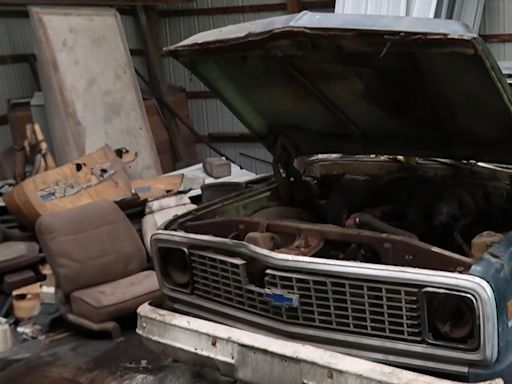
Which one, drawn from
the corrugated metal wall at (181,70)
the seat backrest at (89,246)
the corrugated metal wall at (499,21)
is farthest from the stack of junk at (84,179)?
the corrugated metal wall at (499,21)

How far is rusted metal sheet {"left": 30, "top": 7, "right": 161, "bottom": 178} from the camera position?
20.3 ft

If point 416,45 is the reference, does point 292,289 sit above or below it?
below

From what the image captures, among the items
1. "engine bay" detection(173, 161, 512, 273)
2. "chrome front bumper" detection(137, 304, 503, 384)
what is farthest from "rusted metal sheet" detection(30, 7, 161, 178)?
"chrome front bumper" detection(137, 304, 503, 384)

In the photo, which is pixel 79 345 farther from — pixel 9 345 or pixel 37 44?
pixel 37 44

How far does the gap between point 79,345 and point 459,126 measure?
2.68 meters

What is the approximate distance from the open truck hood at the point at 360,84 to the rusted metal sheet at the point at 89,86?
372 centimetres

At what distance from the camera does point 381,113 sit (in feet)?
8.64

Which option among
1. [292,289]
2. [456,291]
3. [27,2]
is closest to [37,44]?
[27,2]

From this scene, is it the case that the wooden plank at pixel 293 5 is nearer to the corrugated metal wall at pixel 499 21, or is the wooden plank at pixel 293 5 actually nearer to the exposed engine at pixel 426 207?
the corrugated metal wall at pixel 499 21

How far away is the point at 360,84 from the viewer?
2.47 m

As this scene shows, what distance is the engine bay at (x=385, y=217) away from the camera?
218cm

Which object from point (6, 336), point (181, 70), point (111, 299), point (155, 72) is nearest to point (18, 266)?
point (6, 336)

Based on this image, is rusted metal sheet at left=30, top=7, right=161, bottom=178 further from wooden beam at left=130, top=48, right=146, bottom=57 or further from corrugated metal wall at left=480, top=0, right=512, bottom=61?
corrugated metal wall at left=480, top=0, right=512, bottom=61

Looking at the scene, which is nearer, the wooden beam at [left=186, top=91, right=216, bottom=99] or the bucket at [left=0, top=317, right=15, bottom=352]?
the bucket at [left=0, top=317, right=15, bottom=352]
